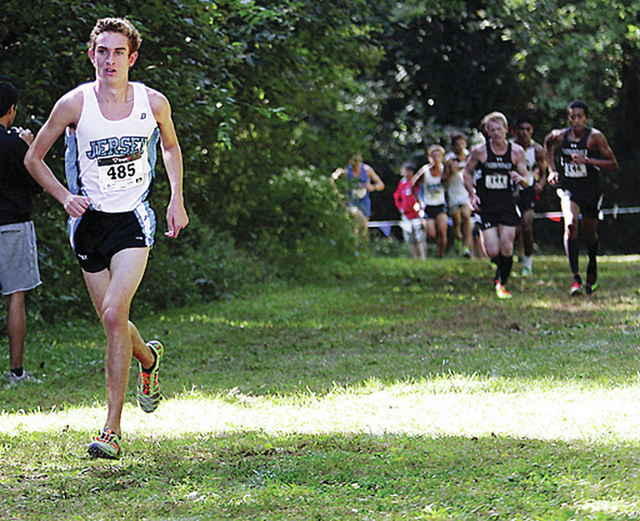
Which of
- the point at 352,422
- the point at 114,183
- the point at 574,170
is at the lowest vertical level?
the point at 352,422

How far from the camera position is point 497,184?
11883 mm

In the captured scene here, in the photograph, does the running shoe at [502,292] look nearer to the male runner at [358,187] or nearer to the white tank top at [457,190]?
the male runner at [358,187]

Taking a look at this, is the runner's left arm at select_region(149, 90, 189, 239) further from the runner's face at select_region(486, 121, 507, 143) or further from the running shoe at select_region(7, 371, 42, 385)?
the runner's face at select_region(486, 121, 507, 143)

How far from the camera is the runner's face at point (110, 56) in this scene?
16.9 ft

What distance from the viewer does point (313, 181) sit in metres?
16.9

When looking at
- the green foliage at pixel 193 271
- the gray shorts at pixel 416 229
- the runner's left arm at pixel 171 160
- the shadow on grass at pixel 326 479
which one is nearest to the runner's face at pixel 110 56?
the runner's left arm at pixel 171 160

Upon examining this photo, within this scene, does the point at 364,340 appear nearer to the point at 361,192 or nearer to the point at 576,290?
the point at 576,290

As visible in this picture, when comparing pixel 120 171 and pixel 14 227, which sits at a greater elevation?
pixel 120 171

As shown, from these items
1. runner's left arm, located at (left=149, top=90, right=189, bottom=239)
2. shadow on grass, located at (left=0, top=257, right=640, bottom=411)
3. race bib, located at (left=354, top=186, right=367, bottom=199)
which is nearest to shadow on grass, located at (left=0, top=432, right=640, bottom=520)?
runner's left arm, located at (left=149, top=90, right=189, bottom=239)

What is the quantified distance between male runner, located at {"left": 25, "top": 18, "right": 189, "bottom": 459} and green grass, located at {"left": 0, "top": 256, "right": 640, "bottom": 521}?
0.68 metres

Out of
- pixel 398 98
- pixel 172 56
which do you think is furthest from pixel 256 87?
pixel 398 98

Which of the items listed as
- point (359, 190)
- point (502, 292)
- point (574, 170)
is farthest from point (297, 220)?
point (574, 170)

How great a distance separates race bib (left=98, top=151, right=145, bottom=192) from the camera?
17.0ft

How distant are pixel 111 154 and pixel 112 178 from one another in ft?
0.44
